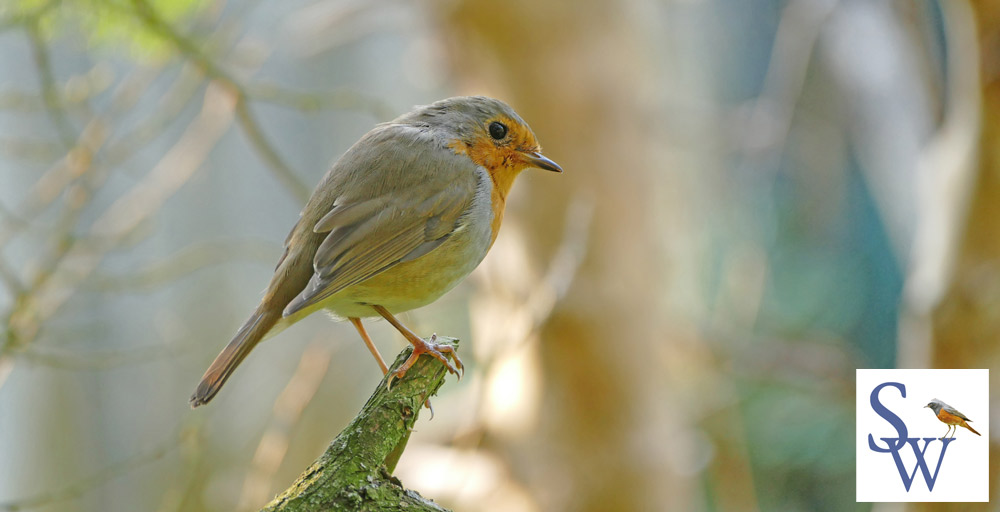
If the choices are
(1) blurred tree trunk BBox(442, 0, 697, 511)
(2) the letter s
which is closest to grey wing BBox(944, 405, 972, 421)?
(2) the letter s

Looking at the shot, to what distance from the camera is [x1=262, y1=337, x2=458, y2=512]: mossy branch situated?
1.18 metres

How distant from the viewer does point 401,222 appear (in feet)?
6.07

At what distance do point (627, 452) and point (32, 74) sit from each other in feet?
16.0

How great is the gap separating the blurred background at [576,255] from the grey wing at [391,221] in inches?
27.5

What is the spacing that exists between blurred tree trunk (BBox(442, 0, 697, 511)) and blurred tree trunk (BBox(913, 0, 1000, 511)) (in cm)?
118

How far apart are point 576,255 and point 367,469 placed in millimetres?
2049

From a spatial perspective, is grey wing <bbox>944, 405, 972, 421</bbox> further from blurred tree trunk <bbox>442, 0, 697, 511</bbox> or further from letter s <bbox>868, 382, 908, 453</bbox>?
blurred tree trunk <bbox>442, 0, 697, 511</bbox>

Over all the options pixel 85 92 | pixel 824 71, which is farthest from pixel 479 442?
pixel 824 71

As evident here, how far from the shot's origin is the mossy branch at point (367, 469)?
1180mm

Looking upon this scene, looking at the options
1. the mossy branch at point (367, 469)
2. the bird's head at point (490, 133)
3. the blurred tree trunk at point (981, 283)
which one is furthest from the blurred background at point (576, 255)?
the mossy branch at point (367, 469)

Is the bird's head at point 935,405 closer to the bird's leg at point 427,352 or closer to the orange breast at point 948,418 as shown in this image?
the orange breast at point 948,418

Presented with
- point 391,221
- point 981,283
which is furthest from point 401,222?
point 981,283

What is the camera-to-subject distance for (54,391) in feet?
21.2

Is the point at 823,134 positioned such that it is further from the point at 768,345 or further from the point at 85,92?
the point at 85,92
